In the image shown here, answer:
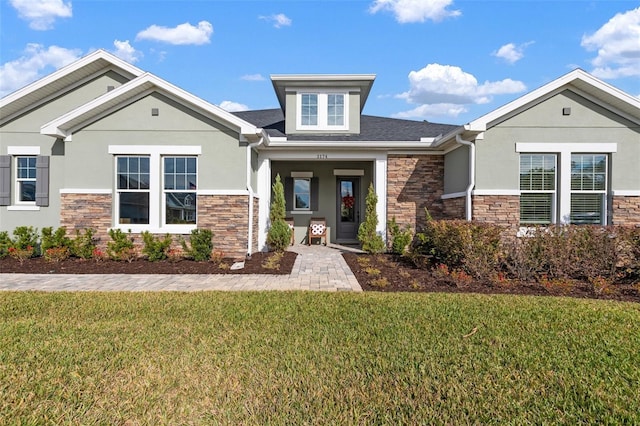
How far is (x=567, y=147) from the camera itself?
9555 millimetres

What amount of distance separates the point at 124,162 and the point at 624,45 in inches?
698

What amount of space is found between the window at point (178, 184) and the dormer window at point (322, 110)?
4.74 m

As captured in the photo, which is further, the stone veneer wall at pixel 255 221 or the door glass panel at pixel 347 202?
the door glass panel at pixel 347 202

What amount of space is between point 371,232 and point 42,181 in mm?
10184

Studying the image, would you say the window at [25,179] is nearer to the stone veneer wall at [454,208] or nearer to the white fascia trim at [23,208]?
the white fascia trim at [23,208]

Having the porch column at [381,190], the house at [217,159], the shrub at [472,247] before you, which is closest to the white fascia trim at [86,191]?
the house at [217,159]

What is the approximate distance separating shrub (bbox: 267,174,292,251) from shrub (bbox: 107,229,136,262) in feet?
13.0

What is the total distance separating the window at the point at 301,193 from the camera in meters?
14.6

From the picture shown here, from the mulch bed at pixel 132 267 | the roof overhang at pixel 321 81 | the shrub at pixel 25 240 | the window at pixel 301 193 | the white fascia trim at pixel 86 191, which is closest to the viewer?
the mulch bed at pixel 132 267

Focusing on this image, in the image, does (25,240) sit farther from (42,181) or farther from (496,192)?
(496,192)

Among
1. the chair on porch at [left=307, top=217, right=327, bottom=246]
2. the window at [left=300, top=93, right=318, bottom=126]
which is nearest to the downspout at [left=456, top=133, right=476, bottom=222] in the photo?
the chair on porch at [left=307, top=217, right=327, bottom=246]

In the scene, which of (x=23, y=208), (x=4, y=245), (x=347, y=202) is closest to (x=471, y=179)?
(x=347, y=202)

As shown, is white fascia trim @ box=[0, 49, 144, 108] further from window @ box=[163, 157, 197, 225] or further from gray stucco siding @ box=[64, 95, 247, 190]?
window @ box=[163, 157, 197, 225]

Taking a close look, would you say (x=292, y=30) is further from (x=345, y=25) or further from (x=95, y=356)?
(x=95, y=356)
